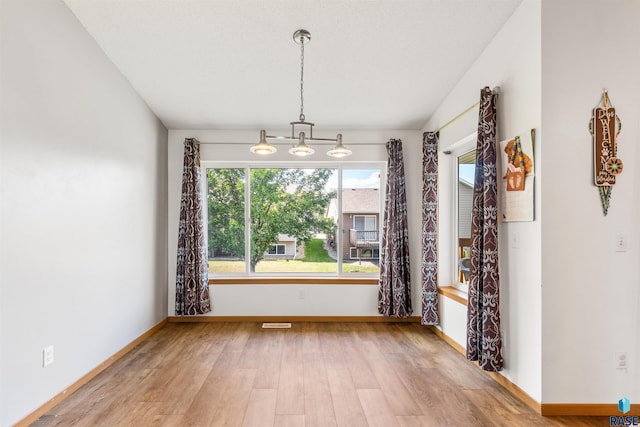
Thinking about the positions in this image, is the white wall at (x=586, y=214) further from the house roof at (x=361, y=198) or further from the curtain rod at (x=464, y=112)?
the house roof at (x=361, y=198)

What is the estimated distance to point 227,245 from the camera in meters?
4.68

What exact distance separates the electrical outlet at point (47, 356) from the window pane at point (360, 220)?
3.13 m

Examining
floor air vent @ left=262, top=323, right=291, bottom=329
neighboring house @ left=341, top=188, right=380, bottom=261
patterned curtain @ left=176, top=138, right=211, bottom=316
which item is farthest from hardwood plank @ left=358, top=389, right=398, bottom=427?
patterned curtain @ left=176, top=138, right=211, bottom=316

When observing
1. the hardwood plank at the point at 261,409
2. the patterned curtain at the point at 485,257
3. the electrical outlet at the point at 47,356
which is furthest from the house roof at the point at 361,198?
the electrical outlet at the point at 47,356

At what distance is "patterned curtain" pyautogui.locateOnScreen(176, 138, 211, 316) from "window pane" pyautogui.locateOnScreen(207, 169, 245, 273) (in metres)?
0.33

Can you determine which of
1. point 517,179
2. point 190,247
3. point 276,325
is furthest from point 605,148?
point 190,247

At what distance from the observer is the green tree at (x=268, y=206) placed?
15.4 ft

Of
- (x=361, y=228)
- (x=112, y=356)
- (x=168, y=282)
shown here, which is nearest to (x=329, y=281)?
(x=361, y=228)

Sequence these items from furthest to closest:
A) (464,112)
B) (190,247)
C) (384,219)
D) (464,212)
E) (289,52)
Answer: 1. (384,219)
2. (190,247)
3. (464,212)
4. (464,112)
5. (289,52)

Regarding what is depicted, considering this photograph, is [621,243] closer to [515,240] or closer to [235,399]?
[515,240]

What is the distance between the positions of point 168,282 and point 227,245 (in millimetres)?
851

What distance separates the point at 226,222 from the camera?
469 cm

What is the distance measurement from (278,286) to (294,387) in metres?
1.85

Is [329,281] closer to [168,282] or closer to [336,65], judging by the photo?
[168,282]
